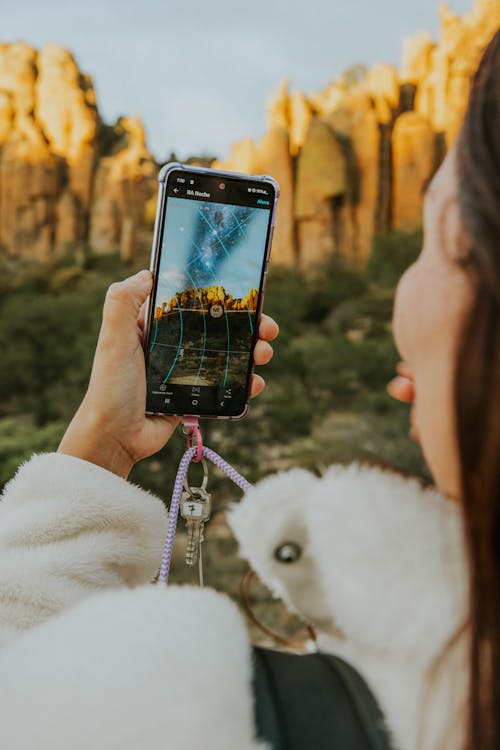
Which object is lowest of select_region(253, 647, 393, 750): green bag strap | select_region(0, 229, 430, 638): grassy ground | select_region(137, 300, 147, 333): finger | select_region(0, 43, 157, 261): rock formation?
select_region(0, 229, 430, 638): grassy ground

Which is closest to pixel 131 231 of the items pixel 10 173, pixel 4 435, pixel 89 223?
pixel 89 223

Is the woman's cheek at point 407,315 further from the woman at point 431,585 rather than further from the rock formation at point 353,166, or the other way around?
the rock formation at point 353,166

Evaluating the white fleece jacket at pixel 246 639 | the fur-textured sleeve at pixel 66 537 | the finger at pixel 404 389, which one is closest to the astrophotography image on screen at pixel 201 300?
the fur-textured sleeve at pixel 66 537

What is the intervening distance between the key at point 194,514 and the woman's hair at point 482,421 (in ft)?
1.72

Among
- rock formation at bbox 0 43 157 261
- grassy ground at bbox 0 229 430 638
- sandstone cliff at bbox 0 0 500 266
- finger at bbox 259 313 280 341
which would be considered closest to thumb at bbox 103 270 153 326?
finger at bbox 259 313 280 341

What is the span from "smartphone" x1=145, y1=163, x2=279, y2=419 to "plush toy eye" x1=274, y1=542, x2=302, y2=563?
551 millimetres

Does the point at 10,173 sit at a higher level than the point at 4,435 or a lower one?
higher

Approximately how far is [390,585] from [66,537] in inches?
14.3

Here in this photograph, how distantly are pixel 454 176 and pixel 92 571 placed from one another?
0.42 m

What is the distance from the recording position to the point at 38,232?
15273 mm

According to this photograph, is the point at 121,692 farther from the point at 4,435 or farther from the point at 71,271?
the point at 71,271

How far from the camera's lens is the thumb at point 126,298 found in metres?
0.84

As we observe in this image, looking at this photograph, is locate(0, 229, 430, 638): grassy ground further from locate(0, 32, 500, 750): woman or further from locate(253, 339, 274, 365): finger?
locate(0, 32, 500, 750): woman

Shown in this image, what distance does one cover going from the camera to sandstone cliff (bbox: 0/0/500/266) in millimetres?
13586
